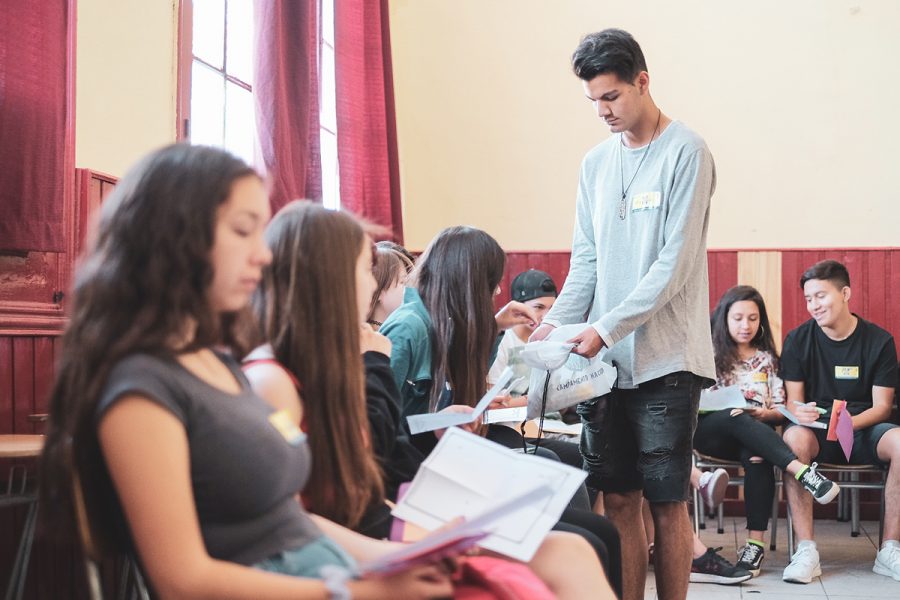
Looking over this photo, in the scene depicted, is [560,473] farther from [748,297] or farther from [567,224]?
[567,224]

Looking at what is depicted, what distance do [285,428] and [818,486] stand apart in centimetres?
333

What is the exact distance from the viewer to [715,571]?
382 centimetres

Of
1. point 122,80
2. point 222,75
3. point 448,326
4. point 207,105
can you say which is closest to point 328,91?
point 222,75

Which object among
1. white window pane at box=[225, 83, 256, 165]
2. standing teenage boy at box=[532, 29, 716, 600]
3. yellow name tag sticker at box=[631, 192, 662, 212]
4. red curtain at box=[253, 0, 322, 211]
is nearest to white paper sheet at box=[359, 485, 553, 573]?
standing teenage boy at box=[532, 29, 716, 600]

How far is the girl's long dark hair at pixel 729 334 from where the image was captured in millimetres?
4633

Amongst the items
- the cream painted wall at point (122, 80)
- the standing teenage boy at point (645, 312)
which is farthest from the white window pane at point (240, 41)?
the standing teenage boy at point (645, 312)

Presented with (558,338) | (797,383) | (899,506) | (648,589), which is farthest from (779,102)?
(558,338)

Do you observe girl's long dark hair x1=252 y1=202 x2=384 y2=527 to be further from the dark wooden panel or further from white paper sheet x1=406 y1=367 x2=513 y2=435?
the dark wooden panel

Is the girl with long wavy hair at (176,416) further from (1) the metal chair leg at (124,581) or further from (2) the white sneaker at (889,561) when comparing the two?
(2) the white sneaker at (889,561)

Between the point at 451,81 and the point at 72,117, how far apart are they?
3441 millimetres

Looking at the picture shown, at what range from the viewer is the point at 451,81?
19.2ft

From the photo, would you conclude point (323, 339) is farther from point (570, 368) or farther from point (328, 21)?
point (328, 21)

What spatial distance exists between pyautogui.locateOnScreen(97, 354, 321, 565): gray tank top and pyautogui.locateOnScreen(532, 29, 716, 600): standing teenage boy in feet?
4.58

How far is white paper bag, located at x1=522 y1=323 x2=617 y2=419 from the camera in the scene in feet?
8.41
